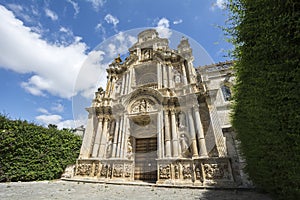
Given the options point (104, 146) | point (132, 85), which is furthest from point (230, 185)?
point (132, 85)

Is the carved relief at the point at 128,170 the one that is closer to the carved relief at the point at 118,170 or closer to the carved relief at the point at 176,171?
the carved relief at the point at 118,170

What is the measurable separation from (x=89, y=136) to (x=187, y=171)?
7110 millimetres

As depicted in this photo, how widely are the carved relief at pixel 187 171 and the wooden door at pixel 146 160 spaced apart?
211 cm

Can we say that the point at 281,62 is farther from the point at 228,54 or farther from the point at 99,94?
the point at 99,94

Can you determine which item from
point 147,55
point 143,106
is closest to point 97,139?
point 143,106

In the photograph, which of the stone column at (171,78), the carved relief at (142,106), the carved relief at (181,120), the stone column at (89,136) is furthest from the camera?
the stone column at (171,78)

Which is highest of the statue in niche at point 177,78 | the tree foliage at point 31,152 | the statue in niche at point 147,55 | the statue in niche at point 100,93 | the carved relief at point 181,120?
the statue in niche at point 147,55

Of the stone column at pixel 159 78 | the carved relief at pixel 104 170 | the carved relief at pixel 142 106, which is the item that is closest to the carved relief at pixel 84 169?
the carved relief at pixel 104 170

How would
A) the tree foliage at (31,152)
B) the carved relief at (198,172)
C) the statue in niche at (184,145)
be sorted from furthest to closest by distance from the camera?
the statue in niche at (184,145) < the tree foliage at (31,152) < the carved relief at (198,172)

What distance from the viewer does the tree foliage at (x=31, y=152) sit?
7.82m

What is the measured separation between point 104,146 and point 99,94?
4489 mm

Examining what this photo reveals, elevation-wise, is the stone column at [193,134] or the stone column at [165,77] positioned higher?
the stone column at [165,77]

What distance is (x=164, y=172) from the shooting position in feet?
24.0

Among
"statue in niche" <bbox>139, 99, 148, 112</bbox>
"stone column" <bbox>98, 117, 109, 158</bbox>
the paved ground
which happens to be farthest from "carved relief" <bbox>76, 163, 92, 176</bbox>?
"statue in niche" <bbox>139, 99, 148, 112</bbox>
